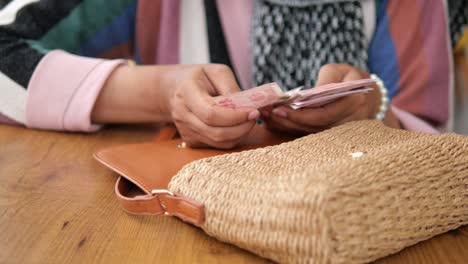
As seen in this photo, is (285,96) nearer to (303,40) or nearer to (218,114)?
(218,114)

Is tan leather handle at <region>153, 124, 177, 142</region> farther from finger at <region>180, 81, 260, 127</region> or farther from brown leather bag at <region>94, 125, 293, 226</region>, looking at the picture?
finger at <region>180, 81, 260, 127</region>

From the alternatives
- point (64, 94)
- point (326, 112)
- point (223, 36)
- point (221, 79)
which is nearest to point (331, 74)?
point (326, 112)

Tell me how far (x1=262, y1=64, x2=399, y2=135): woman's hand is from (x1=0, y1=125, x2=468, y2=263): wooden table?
0.84 feet

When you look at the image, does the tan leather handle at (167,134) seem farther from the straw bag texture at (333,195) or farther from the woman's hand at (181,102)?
the straw bag texture at (333,195)

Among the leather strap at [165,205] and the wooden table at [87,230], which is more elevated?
the leather strap at [165,205]

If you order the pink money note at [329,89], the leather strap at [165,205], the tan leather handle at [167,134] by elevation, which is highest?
the pink money note at [329,89]

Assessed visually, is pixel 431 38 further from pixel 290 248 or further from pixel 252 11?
pixel 290 248

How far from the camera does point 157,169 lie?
0.67m

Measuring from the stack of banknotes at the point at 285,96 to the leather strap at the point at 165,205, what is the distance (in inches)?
7.1

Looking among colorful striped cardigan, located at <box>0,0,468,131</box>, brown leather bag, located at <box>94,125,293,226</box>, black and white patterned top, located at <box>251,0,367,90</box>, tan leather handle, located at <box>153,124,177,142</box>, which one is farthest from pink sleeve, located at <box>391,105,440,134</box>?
tan leather handle, located at <box>153,124,177,142</box>

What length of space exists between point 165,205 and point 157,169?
0.08 meters

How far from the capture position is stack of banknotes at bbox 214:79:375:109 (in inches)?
27.4

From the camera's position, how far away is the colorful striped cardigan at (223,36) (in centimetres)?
99

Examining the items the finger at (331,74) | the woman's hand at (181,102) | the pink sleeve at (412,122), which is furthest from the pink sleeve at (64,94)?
the pink sleeve at (412,122)
